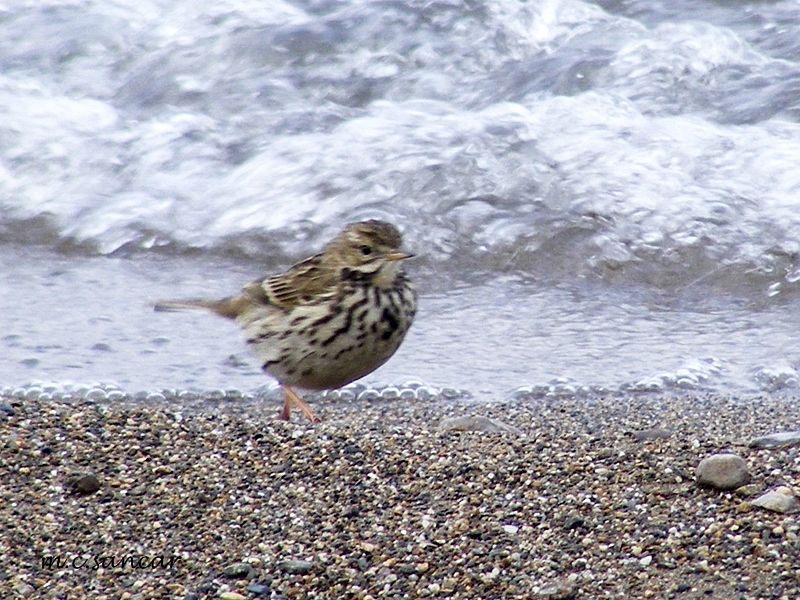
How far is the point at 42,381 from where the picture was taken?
284 inches

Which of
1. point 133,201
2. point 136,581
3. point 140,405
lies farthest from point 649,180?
point 136,581

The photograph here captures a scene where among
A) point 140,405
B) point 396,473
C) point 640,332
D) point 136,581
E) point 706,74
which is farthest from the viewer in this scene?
point 706,74

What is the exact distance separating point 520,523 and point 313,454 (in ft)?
3.36

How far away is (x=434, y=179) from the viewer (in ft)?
33.8

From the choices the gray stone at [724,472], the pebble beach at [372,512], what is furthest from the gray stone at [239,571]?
the gray stone at [724,472]

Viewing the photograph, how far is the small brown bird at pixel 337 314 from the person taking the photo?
21.5 ft

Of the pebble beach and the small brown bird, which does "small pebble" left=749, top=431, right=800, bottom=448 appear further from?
the small brown bird

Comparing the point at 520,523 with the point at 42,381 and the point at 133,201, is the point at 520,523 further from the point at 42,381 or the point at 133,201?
the point at 133,201

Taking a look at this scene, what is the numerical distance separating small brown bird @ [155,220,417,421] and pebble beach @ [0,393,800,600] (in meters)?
0.44

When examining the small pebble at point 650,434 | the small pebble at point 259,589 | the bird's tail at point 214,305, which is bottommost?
the bird's tail at point 214,305

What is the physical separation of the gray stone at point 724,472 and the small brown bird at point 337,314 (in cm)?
188

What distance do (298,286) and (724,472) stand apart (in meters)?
2.51

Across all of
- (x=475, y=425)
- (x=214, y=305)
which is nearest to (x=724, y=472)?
(x=475, y=425)

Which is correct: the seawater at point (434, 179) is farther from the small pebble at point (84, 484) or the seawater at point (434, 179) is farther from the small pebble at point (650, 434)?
the small pebble at point (84, 484)
